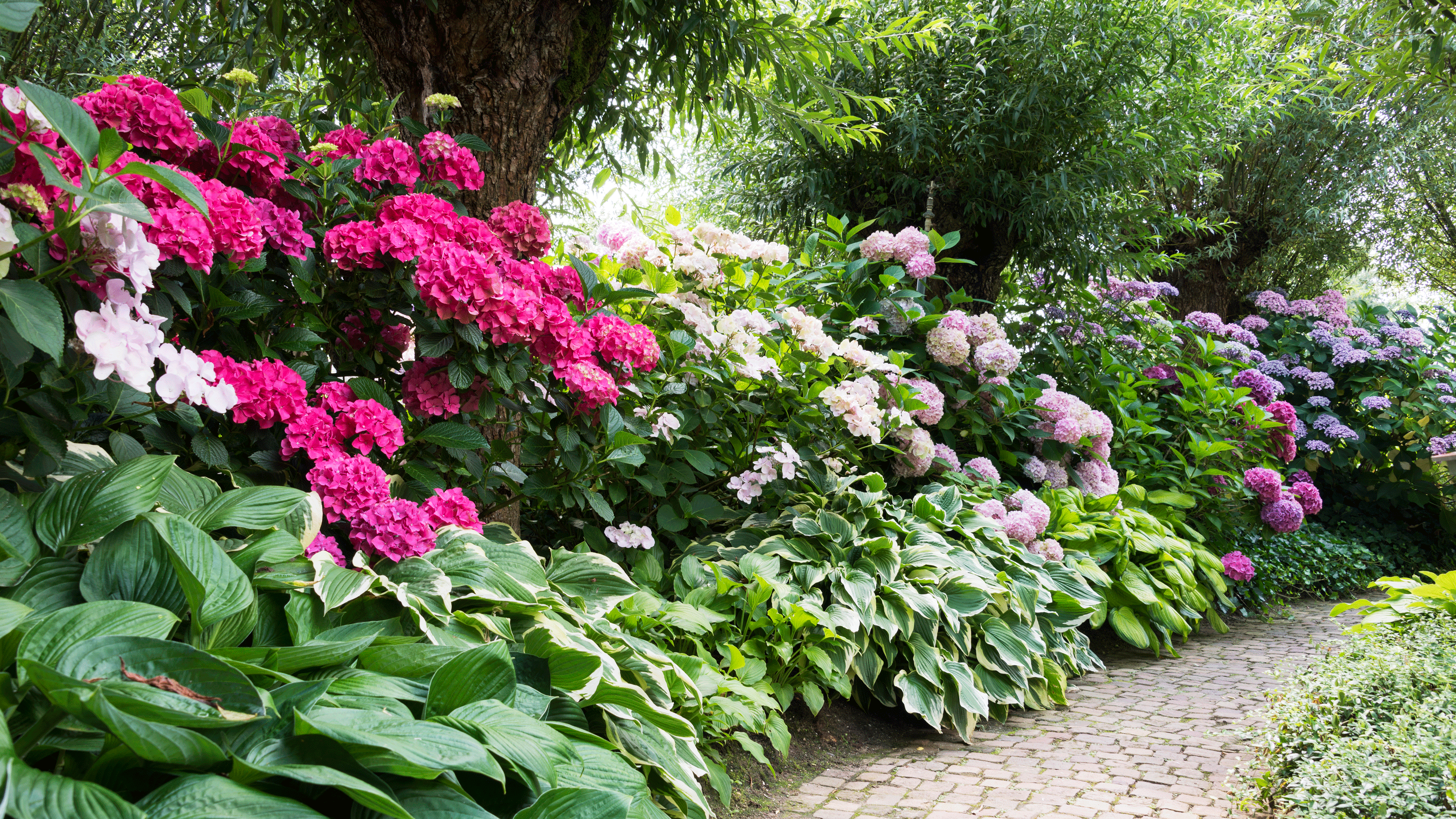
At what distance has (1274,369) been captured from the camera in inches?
250

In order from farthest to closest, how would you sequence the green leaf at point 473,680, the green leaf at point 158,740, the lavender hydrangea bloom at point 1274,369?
the lavender hydrangea bloom at point 1274,369 → the green leaf at point 473,680 → the green leaf at point 158,740

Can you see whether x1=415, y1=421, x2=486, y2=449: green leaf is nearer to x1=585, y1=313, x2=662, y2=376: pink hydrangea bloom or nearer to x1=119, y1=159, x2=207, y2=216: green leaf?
x1=585, y1=313, x2=662, y2=376: pink hydrangea bloom

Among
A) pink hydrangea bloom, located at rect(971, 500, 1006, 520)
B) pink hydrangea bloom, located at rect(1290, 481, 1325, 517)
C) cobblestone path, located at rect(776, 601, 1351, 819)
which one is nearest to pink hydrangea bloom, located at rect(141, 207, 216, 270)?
cobblestone path, located at rect(776, 601, 1351, 819)

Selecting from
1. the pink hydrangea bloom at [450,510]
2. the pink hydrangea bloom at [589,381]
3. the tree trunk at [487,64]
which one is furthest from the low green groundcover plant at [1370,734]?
the tree trunk at [487,64]

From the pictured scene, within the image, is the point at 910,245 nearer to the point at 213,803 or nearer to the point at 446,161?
the point at 446,161

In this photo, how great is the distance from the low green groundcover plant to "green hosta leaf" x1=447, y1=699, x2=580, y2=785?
1.68 metres

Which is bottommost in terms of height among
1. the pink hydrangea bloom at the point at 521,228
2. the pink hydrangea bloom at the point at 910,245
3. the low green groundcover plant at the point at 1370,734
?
the low green groundcover plant at the point at 1370,734

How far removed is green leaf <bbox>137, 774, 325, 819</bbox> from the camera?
0.91 m

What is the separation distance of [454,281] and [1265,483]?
4572 mm

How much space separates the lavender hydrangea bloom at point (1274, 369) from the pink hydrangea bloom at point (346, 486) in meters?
6.27

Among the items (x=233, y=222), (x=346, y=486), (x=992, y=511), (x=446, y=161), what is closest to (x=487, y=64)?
(x=446, y=161)

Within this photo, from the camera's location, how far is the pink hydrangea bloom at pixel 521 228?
2352mm

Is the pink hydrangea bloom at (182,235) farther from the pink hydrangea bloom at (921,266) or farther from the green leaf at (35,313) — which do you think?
the pink hydrangea bloom at (921,266)

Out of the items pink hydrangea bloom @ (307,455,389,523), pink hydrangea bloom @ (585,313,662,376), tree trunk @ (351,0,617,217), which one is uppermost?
tree trunk @ (351,0,617,217)
